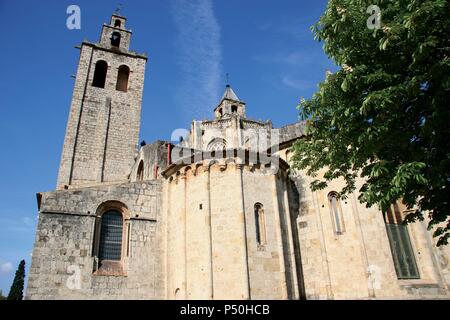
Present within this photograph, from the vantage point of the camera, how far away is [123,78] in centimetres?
3017

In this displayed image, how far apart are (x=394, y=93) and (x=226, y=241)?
7.86 m

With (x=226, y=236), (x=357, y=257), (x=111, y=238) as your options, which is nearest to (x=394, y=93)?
(x=226, y=236)

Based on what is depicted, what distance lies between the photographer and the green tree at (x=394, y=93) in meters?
6.10

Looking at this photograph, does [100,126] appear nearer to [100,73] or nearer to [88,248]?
Answer: [100,73]

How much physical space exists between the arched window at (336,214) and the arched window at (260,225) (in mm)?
3826

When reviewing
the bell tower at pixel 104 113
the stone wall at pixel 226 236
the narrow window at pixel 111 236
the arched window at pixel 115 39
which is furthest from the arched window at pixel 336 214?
the arched window at pixel 115 39

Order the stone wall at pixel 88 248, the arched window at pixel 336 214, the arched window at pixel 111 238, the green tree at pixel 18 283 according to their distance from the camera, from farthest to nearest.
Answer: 1. the green tree at pixel 18 283
2. the arched window at pixel 336 214
3. the arched window at pixel 111 238
4. the stone wall at pixel 88 248

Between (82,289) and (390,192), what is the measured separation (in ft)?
35.3

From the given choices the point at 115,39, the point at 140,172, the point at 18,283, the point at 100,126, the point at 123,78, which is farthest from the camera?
the point at 18,283

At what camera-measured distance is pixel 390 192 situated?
6727mm

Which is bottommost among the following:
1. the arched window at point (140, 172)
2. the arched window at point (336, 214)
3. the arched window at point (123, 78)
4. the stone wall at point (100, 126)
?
the arched window at point (336, 214)

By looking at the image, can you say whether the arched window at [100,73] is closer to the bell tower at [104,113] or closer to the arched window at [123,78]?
the bell tower at [104,113]

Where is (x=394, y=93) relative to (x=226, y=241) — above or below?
above

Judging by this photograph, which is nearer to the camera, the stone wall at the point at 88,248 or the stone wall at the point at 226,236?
the stone wall at the point at 226,236
